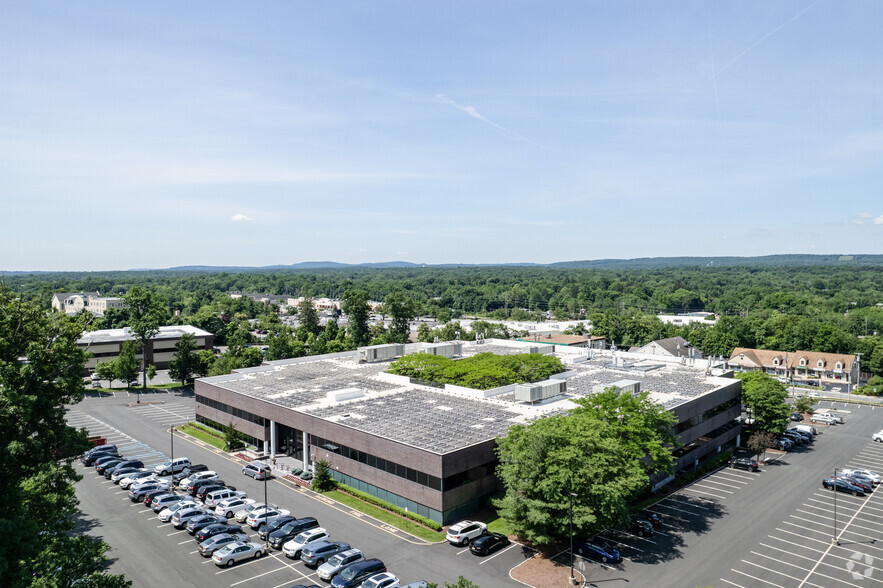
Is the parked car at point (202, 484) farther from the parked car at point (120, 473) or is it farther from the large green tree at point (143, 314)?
the large green tree at point (143, 314)

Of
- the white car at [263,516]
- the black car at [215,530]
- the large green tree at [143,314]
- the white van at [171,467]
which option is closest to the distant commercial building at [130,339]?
the large green tree at [143,314]

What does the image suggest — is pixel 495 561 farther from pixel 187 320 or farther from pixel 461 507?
pixel 187 320

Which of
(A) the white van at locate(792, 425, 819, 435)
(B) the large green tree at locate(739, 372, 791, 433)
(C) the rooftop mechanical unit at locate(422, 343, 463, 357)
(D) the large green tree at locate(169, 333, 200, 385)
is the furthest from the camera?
(D) the large green tree at locate(169, 333, 200, 385)

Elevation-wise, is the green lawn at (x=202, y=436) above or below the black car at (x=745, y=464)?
above

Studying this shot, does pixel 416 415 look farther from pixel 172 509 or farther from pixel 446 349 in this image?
pixel 446 349

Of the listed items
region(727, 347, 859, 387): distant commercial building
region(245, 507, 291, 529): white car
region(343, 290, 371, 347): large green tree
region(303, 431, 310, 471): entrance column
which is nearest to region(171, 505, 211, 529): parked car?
region(245, 507, 291, 529): white car

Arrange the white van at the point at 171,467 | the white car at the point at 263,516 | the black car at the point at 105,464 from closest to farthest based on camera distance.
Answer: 1. the white car at the point at 263,516
2. the white van at the point at 171,467
3. the black car at the point at 105,464

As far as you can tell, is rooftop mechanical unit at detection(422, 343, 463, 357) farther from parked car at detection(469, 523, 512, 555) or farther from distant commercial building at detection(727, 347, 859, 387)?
distant commercial building at detection(727, 347, 859, 387)
